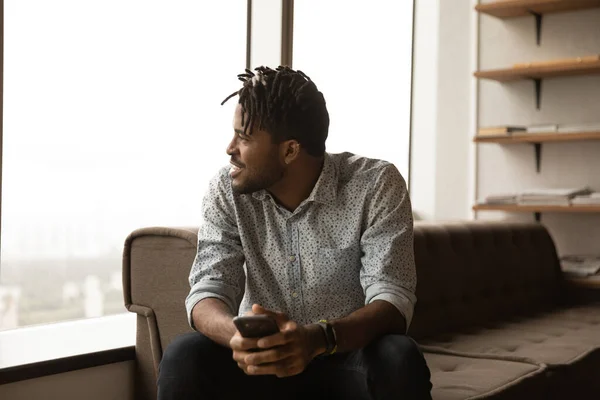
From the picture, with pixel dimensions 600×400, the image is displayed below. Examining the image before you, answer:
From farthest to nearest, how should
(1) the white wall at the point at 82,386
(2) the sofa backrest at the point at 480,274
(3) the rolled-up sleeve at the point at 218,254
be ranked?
1. (2) the sofa backrest at the point at 480,274
2. (1) the white wall at the point at 82,386
3. (3) the rolled-up sleeve at the point at 218,254

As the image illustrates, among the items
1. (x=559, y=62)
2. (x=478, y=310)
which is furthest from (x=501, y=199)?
(x=478, y=310)

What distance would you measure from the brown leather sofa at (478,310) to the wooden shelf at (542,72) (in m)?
0.78

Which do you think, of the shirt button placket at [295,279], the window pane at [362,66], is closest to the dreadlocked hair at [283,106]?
the shirt button placket at [295,279]

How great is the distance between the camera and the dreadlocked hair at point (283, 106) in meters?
2.02

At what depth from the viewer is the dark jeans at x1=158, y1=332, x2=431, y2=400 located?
5.57 ft

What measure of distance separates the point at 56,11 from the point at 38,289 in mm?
941

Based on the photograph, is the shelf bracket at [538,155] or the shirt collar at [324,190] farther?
the shelf bracket at [538,155]

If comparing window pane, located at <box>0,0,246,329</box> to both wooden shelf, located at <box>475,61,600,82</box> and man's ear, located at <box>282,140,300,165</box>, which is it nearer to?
man's ear, located at <box>282,140,300,165</box>

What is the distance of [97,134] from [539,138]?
7.35ft

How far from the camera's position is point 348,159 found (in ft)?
7.13

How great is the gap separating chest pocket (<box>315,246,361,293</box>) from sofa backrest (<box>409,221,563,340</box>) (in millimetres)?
858

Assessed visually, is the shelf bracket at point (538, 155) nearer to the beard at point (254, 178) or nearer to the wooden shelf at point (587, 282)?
the wooden shelf at point (587, 282)

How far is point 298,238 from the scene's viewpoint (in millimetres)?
2029

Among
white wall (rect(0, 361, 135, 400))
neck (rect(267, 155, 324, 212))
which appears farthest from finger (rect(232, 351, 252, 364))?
white wall (rect(0, 361, 135, 400))
